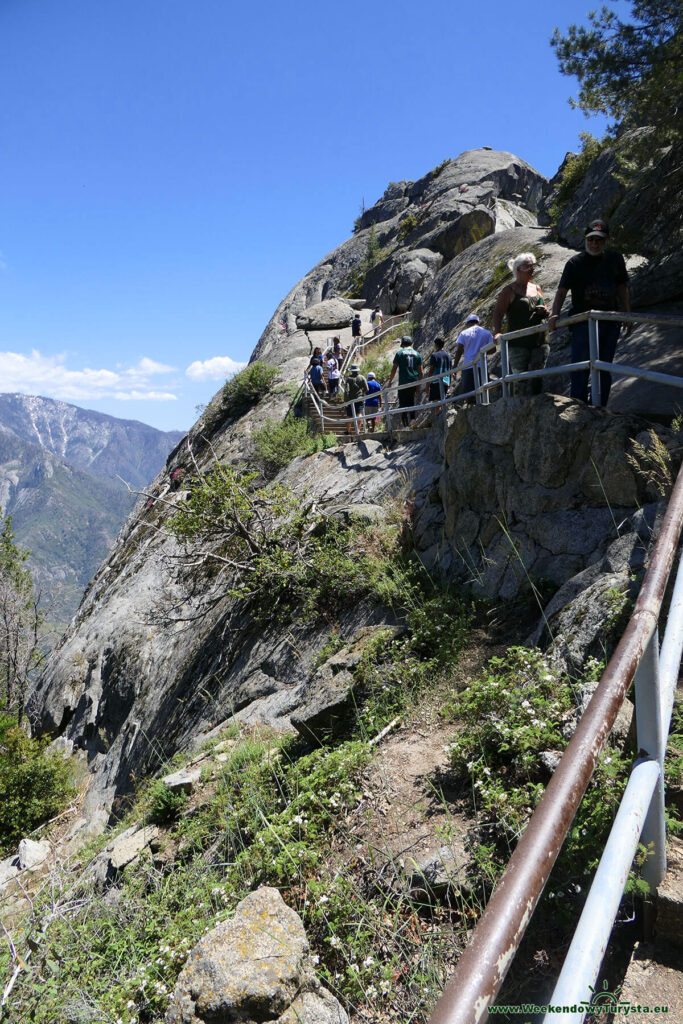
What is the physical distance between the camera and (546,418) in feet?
19.4

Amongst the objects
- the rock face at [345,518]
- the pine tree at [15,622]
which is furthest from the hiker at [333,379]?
the pine tree at [15,622]

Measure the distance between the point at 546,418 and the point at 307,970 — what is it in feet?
15.1

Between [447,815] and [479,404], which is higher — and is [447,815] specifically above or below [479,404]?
below

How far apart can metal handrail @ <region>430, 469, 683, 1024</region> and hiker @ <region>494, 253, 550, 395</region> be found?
205 inches

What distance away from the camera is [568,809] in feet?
3.87

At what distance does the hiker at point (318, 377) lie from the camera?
18.6 m

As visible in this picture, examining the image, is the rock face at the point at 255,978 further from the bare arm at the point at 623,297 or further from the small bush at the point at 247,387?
the small bush at the point at 247,387

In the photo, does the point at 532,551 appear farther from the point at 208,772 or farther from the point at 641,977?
the point at 641,977

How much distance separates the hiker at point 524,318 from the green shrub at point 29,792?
11.0 metres

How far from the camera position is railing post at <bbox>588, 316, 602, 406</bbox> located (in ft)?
17.4

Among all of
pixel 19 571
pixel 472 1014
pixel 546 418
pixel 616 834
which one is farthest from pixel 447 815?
pixel 19 571

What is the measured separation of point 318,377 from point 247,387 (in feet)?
12.8

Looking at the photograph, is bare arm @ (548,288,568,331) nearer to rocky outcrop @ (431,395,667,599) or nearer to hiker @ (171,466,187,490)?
rocky outcrop @ (431,395,667,599)

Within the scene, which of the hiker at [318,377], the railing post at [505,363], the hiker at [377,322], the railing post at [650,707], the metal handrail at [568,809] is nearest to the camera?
the metal handrail at [568,809]
